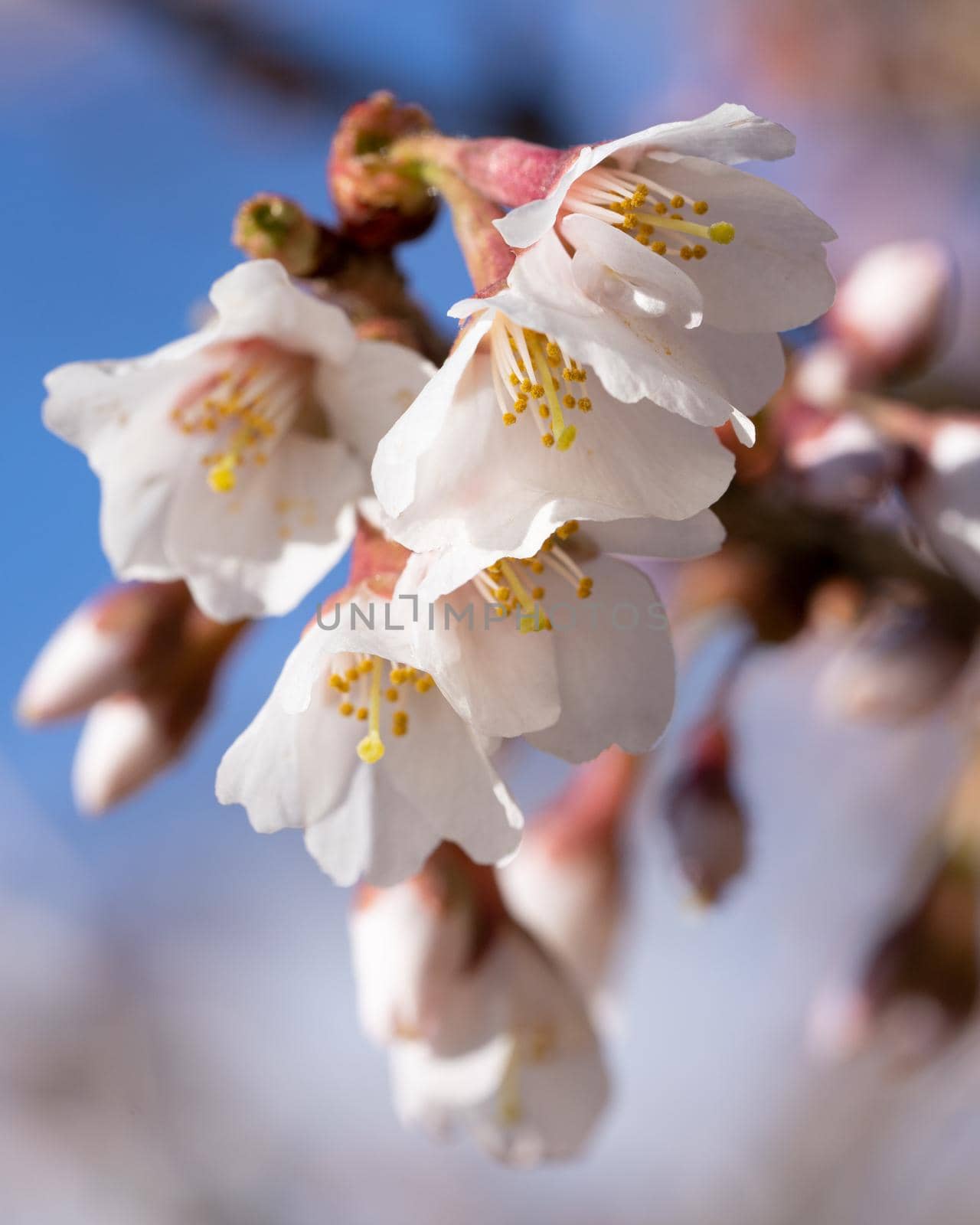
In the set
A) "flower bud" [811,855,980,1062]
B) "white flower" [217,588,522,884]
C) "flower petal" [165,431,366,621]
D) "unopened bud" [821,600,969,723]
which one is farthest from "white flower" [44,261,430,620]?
"flower bud" [811,855,980,1062]

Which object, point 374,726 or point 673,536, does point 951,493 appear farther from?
point 374,726

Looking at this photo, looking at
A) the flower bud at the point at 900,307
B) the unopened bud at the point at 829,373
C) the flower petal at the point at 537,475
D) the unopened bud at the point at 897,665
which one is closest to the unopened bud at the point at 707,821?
the unopened bud at the point at 897,665

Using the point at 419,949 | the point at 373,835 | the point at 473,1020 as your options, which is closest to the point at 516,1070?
the point at 473,1020

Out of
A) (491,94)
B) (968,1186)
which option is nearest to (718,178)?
(491,94)

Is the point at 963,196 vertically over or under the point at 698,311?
under

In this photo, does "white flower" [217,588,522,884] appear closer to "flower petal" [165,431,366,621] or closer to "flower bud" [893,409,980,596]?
"flower petal" [165,431,366,621]

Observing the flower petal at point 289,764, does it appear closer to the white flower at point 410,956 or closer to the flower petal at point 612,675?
the flower petal at point 612,675

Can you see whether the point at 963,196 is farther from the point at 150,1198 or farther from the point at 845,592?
the point at 150,1198
